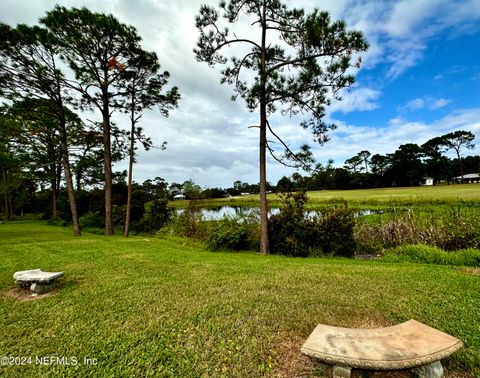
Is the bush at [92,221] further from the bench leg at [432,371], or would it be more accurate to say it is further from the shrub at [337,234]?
the bench leg at [432,371]

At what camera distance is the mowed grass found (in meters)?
2.21

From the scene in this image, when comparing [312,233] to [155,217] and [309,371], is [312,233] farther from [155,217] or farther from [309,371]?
[155,217]

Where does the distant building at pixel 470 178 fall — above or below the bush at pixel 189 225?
above

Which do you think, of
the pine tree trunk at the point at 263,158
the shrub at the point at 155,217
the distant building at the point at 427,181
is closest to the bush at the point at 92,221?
the shrub at the point at 155,217

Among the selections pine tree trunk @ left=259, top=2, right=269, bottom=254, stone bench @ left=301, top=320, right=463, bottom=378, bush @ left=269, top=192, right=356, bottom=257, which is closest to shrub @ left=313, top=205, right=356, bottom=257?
bush @ left=269, top=192, right=356, bottom=257

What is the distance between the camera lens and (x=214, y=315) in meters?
3.00

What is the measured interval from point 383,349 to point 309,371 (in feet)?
2.22

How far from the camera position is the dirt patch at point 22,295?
3680mm

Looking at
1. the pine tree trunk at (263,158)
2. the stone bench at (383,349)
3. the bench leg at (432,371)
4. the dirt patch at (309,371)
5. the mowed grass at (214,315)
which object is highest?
the pine tree trunk at (263,158)

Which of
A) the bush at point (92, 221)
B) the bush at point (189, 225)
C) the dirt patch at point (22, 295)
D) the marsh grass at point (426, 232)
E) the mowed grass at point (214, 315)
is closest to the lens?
the mowed grass at point (214, 315)

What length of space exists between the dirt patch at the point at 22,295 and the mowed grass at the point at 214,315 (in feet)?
0.25

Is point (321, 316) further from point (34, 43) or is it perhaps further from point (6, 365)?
A: point (34, 43)

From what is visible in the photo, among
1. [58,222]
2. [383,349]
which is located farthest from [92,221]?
[383,349]

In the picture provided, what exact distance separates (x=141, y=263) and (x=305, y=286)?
12.9 feet
